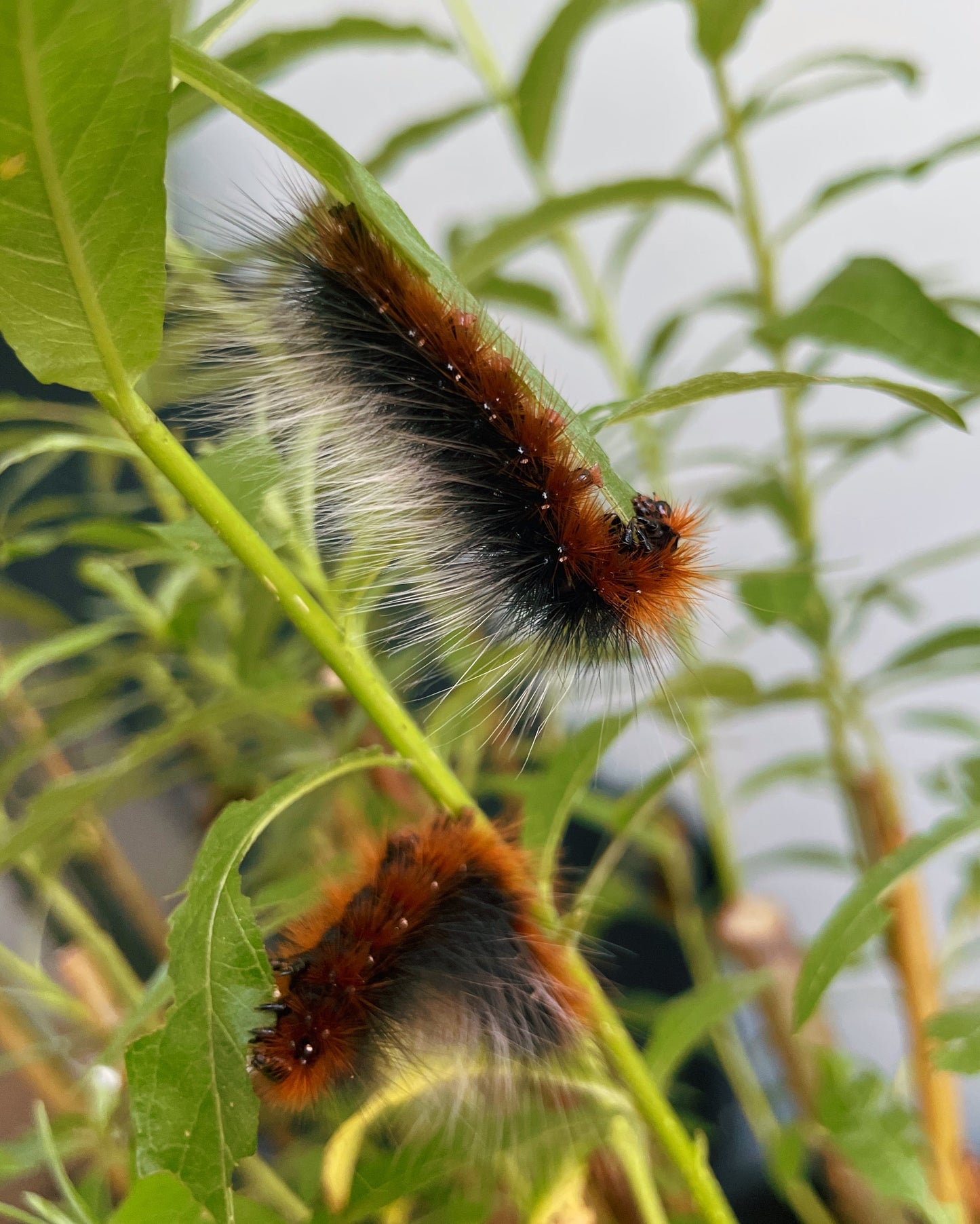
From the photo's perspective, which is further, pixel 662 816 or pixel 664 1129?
pixel 662 816

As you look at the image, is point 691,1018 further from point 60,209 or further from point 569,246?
point 569,246

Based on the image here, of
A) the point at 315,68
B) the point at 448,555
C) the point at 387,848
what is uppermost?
the point at 315,68

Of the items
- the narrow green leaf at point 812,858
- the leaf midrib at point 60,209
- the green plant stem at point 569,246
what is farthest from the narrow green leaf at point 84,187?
the narrow green leaf at point 812,858

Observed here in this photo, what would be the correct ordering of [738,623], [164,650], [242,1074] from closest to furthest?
[242,1074] → [164,650] → [738,623]

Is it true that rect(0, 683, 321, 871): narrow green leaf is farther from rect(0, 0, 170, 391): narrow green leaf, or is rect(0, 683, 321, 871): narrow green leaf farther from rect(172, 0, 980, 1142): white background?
rect(172, 0, 980, 1142): white background

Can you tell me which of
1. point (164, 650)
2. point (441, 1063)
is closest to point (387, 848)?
point (441, 1063)

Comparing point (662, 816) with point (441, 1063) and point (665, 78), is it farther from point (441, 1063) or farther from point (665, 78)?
point (665, 78)

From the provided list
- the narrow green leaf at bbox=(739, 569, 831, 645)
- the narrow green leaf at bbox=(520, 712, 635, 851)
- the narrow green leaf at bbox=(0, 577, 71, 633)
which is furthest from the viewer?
the narrow green leaf at bbox=(0, 577, 71, 633)

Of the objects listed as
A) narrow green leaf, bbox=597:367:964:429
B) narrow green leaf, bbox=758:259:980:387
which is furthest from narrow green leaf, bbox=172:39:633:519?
narrow green leaf, bbox=758:259:980:387
